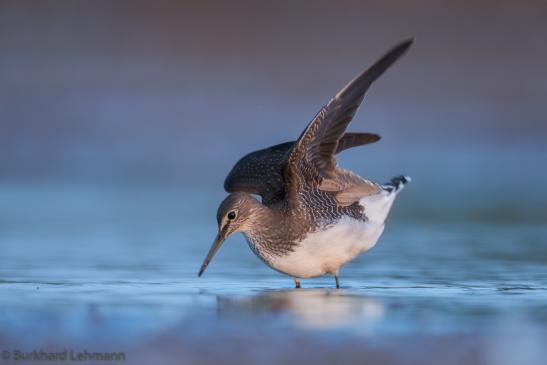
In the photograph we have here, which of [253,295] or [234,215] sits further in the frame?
[234,215]

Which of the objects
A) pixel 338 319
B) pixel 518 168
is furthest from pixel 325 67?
pixel 338 319

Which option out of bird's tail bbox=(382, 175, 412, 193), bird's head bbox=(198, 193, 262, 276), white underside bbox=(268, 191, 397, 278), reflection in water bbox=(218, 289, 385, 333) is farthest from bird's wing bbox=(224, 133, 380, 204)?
reflection in water bbox=(218, 289, 385, 333)

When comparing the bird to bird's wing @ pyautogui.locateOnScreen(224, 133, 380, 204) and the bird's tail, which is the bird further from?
the bird's tail

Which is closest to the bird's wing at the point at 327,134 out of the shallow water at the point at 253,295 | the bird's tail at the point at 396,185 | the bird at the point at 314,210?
the bird at the point at 314,210

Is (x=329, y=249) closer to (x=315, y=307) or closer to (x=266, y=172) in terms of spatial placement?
(x=266, y=172)

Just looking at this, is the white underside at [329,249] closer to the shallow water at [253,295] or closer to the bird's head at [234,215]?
the shallow water at [253,295]

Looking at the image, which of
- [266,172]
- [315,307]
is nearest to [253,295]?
[315,307]

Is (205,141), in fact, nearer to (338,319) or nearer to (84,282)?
(84,282)
